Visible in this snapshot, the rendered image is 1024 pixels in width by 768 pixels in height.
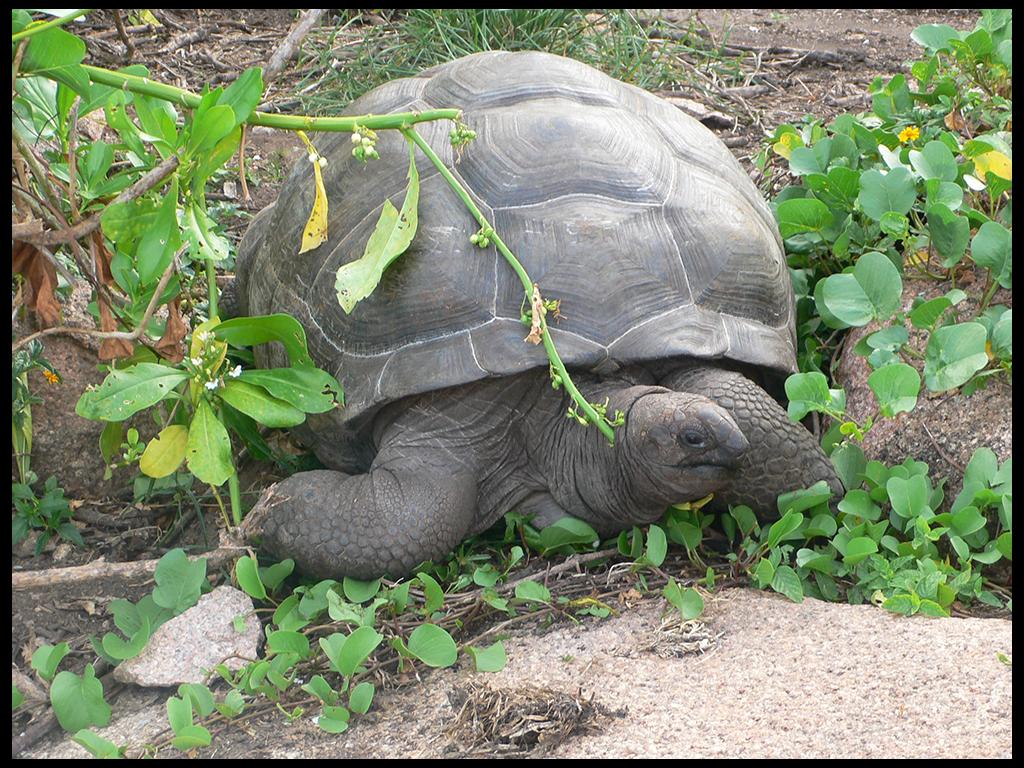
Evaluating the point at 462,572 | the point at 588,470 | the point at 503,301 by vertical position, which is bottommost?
the point at 462,572

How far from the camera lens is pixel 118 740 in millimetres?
2346

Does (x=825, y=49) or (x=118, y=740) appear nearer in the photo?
(x=118, y=740)

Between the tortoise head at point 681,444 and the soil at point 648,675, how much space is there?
1.00ft

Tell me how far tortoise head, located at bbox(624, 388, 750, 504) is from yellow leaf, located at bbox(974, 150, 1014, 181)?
53.8 inches

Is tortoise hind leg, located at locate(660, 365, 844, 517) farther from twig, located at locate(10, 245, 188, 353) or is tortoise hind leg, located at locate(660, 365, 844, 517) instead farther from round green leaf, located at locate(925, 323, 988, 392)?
twig, located at locate(10, 245, 188, 353)

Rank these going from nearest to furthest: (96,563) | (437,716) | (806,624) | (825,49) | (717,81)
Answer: (437,716)
(806,624)
(96,563)
(717,81)
(825,49)

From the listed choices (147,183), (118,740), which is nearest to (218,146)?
(147,183)

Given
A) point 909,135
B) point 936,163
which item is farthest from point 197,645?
point 909,135

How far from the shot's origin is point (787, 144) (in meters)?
4.30

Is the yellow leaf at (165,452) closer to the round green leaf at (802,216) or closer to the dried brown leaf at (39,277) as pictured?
the dried brown leaf at (39,277)

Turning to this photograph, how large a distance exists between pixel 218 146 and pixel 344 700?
1.29 metres

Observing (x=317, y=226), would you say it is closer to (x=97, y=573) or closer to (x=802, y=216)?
(x=97, y=573)

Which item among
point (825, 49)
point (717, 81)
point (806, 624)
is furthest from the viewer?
point (825, 49)

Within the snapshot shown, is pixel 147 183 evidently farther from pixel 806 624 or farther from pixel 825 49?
pixel 825 49
